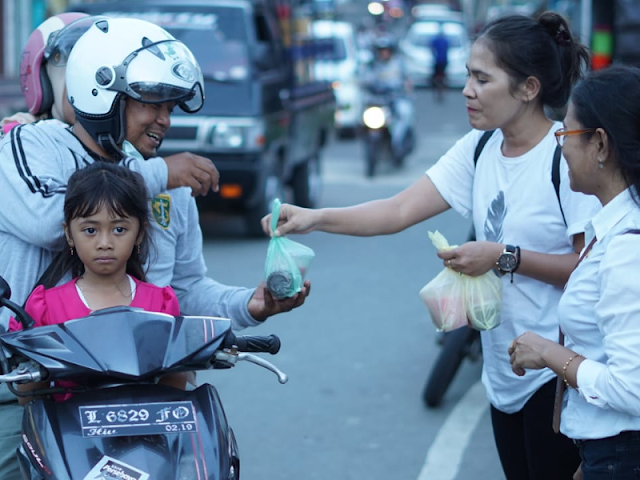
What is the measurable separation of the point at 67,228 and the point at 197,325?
500 mm

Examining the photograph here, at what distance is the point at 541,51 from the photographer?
325cm

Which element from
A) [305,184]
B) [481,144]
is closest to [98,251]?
[481,144]

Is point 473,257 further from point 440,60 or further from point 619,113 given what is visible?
point 440,60

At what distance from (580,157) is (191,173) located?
111cm

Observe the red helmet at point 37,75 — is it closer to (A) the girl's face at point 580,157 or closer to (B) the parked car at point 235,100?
(A) the girl's face at point 580,157

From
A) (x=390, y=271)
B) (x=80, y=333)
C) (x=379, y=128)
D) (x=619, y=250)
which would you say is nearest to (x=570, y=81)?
(x=619, y=250)

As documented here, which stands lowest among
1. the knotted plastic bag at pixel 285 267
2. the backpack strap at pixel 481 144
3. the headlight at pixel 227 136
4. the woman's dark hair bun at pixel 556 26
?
the headlight at pixel 227 136

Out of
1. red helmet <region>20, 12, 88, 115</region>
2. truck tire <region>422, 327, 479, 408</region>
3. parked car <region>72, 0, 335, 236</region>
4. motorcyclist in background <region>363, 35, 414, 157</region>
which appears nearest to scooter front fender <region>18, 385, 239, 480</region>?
red helmet <region>20, 12, 88, 115</region>

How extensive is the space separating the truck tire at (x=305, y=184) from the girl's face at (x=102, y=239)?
9.61 meters

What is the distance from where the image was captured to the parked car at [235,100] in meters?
9.79

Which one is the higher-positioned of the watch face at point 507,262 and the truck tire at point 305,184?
the watch face at point 507,262

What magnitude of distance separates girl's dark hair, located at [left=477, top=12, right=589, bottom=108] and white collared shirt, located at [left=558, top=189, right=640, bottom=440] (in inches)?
26.9

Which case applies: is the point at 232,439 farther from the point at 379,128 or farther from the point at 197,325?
the point at 379,128

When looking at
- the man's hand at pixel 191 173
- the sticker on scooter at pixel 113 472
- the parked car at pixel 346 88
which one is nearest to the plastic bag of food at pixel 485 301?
the man's hand at pixel 191 173
